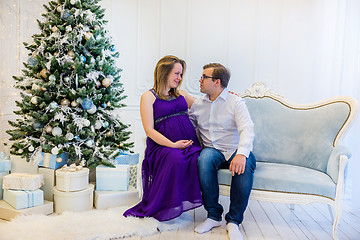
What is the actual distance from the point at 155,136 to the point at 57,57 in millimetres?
1022

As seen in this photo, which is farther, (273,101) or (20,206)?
(273,101)

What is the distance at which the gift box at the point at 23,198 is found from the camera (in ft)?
7.22

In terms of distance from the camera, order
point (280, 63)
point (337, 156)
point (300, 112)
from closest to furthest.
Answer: point (337, 156) → point (300, 112) → point (280, 63)

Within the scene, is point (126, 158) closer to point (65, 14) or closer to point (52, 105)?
point (52, 105)

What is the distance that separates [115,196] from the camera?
2498 millimetres

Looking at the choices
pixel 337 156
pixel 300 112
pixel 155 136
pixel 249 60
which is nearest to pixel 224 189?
pixel 155 136

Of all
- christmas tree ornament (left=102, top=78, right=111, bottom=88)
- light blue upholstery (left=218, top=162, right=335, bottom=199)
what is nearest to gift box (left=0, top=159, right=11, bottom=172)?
christmas tree ornament (left=102, top=78, right=111, bottom=88)

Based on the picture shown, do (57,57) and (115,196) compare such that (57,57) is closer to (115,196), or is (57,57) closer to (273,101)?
(115,196)

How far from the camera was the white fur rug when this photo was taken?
1.92 metres

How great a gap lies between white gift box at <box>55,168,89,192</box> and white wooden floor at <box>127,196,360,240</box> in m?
0.66

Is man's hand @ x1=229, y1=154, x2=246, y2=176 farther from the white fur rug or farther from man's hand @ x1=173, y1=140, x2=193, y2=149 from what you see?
the white fur rug

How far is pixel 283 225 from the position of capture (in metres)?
2.33

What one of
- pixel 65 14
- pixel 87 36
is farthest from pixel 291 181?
pixel 65 14

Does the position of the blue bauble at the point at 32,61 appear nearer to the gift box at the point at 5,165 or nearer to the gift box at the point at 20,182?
the gift box at the point at 5,165
